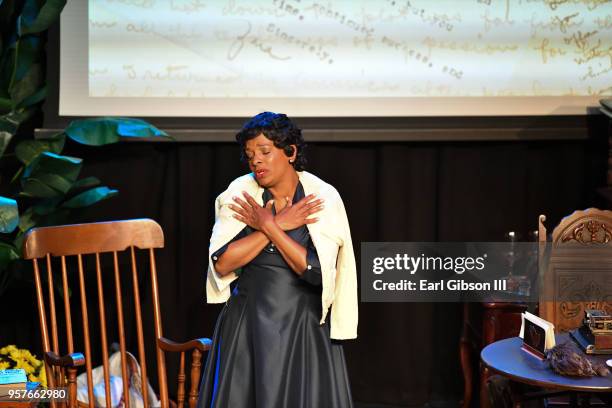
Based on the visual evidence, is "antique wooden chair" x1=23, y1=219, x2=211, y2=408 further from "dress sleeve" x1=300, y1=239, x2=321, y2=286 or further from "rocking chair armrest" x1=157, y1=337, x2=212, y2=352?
"dress sleeve" x1=300, y1=239, x2=321, y2=286

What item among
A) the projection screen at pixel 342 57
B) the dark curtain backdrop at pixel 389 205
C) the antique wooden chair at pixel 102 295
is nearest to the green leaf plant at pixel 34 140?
the projection screen at pixel 342 57

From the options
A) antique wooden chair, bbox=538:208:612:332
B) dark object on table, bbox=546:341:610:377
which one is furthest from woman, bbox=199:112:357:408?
antique wooden chair, bbox=538:208:612:332

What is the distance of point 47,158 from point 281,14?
1285mm

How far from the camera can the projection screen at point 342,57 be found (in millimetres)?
4258

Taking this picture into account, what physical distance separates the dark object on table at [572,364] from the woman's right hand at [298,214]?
88cm

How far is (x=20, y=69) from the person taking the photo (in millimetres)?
3986

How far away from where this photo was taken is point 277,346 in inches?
107

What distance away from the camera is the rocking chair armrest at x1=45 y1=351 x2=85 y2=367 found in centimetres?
271

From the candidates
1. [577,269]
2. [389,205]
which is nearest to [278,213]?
[577,269]

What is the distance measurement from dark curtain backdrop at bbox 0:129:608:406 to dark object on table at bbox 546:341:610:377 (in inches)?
62.6

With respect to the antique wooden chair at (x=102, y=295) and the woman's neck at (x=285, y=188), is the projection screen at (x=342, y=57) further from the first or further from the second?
the woman's neck at (x=285, y=188)

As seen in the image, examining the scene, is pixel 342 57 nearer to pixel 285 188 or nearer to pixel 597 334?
pixel 285 188

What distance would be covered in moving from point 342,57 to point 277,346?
1.93m

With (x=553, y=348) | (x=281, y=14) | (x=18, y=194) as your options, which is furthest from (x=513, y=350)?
(x=18, y=194)
